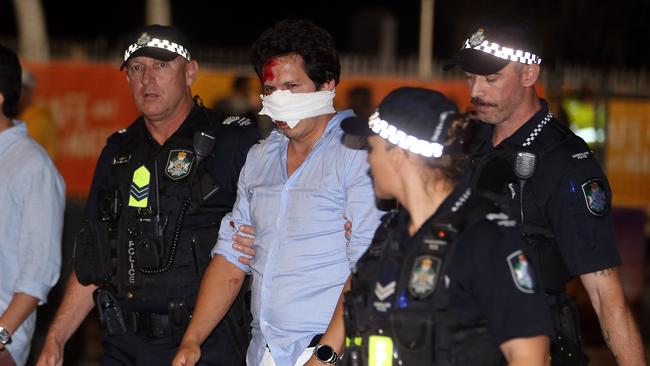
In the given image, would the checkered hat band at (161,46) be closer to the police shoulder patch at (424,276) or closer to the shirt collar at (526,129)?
the shirt collar at (526,129)

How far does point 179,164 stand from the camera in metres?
5.40

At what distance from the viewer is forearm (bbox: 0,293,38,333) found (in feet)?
17.6

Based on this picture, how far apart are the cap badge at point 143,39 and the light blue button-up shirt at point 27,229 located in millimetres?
721

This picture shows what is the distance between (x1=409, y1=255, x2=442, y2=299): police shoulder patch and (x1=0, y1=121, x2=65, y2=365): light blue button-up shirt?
2.38 meters

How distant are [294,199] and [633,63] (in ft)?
52.5

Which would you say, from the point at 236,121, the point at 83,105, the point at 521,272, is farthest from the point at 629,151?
the point at 521,272

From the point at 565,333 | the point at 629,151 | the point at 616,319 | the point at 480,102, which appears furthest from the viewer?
the point at 629,151

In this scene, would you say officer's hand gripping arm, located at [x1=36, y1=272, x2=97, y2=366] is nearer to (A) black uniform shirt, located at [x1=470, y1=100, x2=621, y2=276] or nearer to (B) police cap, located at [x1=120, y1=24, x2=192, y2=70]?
(B) police cap, located at [x1=120, y1=24, x2=192, y2=70]

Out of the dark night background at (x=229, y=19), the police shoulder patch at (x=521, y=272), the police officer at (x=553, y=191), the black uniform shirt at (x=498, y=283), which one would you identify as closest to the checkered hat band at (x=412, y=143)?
the black uniform shirt at (x=498, y=283)

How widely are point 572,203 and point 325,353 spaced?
1.17 metres

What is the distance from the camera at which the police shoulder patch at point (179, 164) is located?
538cm

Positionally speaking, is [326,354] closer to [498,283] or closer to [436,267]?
[436,267]

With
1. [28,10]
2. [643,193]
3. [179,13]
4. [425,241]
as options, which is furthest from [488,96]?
[179,13]

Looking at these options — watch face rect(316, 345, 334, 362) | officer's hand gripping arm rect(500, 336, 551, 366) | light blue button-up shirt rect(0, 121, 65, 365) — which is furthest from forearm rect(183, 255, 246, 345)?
officer's hand gripping arm rect(500, 336, 551, 366)
